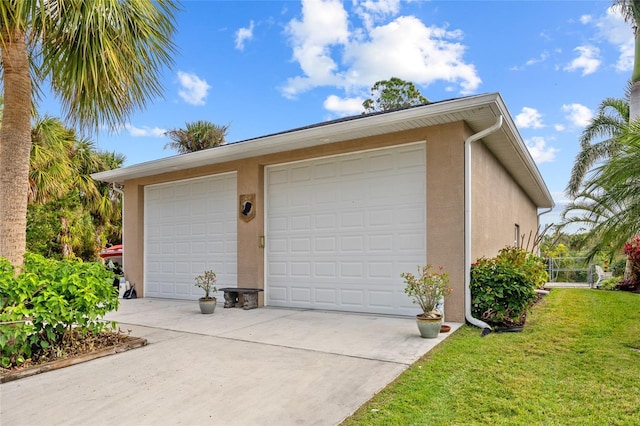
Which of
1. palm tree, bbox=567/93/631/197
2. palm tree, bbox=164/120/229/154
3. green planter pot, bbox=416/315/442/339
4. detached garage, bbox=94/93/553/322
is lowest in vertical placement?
green planter pot, bbox=416/315/442/339

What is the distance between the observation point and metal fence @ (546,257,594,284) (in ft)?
53.8

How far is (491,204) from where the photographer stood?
795cm

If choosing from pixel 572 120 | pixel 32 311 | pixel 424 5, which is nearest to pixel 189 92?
pixel 424 5

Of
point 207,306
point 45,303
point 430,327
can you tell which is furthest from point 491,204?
point 45,303

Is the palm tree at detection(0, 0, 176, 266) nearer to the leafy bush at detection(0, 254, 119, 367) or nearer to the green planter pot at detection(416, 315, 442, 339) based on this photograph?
the leafy bush at detection(0, 254, 119, 367)

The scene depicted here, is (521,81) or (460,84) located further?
(460,84)

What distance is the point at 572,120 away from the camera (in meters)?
15.6

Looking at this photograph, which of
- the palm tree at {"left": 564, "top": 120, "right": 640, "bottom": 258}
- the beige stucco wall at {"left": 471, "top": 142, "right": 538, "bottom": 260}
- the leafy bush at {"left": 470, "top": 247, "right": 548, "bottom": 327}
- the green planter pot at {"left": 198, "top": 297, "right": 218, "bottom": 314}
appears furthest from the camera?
the green planter pot at {"left": 198, "top": 297, "right": 218, "bottom": 314}

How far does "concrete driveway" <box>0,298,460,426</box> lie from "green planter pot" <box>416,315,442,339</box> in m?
0.13

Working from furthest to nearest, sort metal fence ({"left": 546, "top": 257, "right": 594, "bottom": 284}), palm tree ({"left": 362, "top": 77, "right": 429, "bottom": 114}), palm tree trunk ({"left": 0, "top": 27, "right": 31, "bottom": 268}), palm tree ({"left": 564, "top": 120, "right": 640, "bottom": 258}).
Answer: palm tree ({"left": 362, "top": 77, "right": 429, "bottom": 114}) < metal fence ({"left": 546, "top": 257, "right": 594, "bottom": 284}) < palm tree trunk ({"left": 0, "top": 27, "right": 31, "bottom": 268}) < palm tree ({"left": 564, "top": 120, "right": 640, "bottom": 258})

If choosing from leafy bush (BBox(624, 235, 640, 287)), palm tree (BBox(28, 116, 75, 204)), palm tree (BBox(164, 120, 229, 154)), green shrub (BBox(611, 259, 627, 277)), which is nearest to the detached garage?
palm tree (BBox(28, 116, 75, 204))

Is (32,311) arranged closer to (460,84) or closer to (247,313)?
(247,313)

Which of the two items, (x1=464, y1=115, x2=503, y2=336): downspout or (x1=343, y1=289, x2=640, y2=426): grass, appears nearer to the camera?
(x1=343, y1=289, x2=640, y2=426): grass

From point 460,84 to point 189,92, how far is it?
9.82 m
